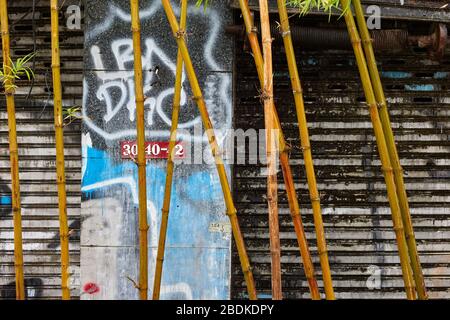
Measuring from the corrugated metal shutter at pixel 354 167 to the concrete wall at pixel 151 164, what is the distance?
24.3 inches

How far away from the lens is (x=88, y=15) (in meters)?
5.86

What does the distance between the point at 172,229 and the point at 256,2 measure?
2.01m

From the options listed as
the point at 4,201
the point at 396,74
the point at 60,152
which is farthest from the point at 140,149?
the point at 396,74

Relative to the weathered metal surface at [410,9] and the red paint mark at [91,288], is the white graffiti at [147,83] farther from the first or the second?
the red paint mark at [91,288]

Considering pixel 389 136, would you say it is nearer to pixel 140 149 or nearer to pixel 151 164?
pixel 140 149

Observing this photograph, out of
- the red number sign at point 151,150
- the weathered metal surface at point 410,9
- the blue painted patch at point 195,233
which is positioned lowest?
the blue painted patch at point 195,233

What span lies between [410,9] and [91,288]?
356cm

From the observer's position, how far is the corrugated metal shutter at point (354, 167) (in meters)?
6.34

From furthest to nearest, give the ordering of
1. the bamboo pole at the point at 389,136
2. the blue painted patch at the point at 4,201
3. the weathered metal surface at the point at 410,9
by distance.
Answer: the blue painted patch at the point at 4,201 < the weathered metal surface at the point at 410,9 < the bamboo pole at the point at 389,136

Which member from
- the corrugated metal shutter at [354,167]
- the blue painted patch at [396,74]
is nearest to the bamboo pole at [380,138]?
the corrugated metal shutter at [354,167]

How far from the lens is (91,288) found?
19.0 ft

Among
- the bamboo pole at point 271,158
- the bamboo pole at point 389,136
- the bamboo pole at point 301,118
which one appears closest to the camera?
the bamboo pole at point 271,158
